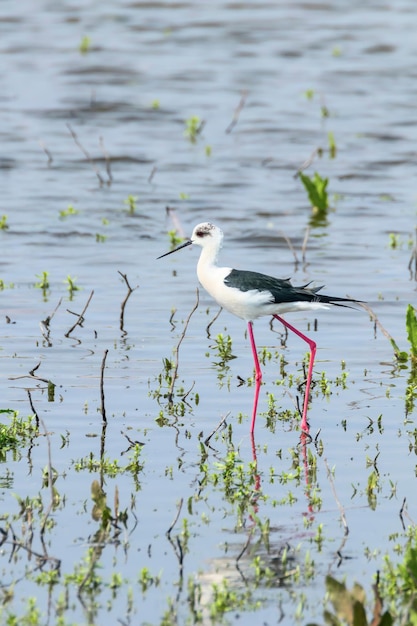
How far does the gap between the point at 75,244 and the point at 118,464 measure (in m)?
6.45

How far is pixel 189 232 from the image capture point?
13586 mm

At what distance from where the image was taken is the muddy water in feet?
21.0

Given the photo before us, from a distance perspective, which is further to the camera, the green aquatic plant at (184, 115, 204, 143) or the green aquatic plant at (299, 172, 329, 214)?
the green aquatic plant at (184, 115, 204, 143)

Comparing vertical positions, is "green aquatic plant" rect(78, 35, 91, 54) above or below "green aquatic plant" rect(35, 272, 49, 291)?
above

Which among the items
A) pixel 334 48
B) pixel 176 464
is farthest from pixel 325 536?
pixel 334 48

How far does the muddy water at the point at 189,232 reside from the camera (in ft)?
21.0

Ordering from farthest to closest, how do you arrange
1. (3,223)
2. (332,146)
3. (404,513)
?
(332,146) < (3,223) < (404,513)

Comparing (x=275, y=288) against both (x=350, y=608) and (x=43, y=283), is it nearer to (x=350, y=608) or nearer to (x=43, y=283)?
(x=350, y=608)

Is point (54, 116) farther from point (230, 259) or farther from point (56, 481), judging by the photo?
point (56, 481)

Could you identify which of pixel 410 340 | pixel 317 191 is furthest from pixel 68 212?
pixel 410 340

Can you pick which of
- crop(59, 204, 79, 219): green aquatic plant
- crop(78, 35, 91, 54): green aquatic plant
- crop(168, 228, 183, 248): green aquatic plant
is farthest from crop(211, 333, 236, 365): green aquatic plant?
crop(78, 35, 91, 54): green aquatic plant

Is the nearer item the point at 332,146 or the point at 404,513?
the point at 404,513

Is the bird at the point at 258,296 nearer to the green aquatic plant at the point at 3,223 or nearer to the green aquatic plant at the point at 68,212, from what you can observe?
the green aquatic plant at the point at 3,223

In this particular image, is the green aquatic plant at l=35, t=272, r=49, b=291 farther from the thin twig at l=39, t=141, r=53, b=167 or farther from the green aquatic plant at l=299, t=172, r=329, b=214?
the thin twig at l=39, t=141, r=53, b=167
